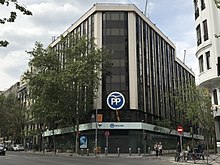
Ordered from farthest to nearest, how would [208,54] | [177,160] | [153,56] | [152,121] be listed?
[153,56]
[152,121]
[208,54]
[177,160]

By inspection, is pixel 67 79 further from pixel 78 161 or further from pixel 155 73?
pixel 155 73

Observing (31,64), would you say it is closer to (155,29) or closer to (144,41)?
(144,41)

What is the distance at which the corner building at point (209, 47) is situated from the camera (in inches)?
1185

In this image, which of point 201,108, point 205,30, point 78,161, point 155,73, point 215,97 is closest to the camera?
point 78,161

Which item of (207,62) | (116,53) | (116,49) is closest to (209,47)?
(207,62)

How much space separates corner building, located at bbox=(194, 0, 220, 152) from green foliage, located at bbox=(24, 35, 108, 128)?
17.9 meters

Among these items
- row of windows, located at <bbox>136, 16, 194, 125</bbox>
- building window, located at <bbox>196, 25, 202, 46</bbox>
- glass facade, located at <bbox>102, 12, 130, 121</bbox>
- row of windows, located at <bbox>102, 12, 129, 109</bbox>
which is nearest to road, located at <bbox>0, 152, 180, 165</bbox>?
building window, located at <bbox>196, 25, 202, 46</bbox>

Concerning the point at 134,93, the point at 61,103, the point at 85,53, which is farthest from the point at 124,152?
the point at 85,53

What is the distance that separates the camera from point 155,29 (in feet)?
213

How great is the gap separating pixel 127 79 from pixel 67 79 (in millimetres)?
10756

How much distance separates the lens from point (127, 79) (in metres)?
51.9

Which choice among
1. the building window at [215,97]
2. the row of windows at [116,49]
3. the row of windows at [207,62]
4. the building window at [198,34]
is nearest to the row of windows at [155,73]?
the row of windows at [116,49]

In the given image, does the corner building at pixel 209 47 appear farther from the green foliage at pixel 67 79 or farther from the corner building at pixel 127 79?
the green foliage at pixel 67 79

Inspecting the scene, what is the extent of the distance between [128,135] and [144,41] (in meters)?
17.3
